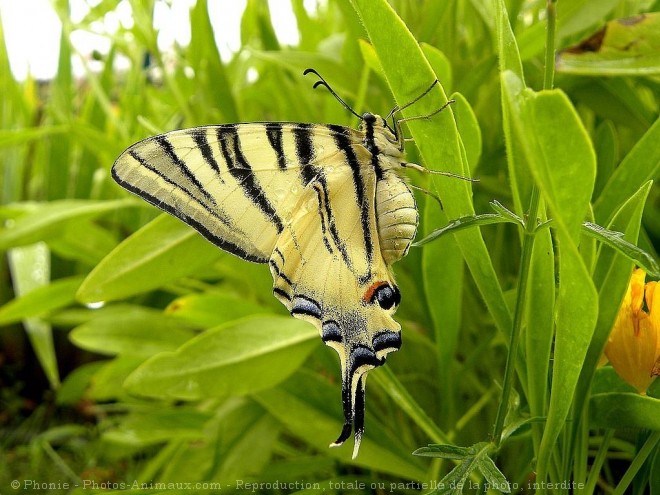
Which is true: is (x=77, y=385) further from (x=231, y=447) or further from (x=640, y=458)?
(x=640, y=458)

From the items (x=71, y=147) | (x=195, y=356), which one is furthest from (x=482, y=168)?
(x=71, y=147)

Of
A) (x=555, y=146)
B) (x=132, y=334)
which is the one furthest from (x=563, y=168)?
(x=132, y=334)

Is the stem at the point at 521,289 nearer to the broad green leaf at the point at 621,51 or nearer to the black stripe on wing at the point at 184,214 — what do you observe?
the broad green leaf at the point at 621,51

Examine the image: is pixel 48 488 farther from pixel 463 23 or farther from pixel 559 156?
pixel 559 156

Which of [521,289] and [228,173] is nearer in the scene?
[521,289]

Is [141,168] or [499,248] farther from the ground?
[141,168]

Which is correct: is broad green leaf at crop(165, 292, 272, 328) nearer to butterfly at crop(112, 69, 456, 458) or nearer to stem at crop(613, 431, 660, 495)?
butterfly at crop(112, 69, 456, 458)
